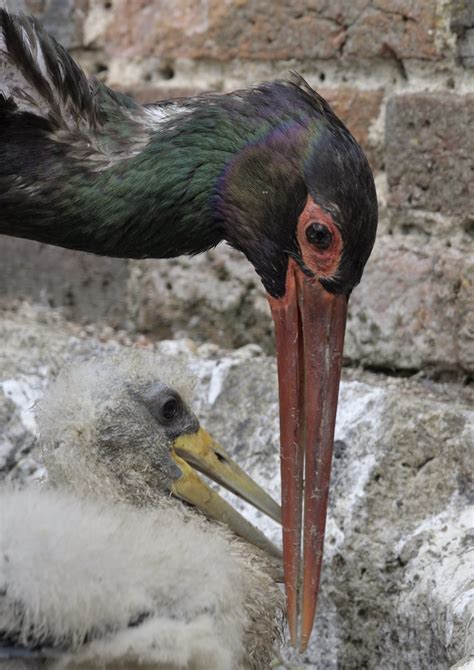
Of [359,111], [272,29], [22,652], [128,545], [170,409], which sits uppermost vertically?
[272,29]

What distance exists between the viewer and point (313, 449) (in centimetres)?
179

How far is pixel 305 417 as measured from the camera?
5.91 feet

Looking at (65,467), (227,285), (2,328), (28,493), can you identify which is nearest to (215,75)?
(227,285)

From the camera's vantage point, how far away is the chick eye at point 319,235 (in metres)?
1.71

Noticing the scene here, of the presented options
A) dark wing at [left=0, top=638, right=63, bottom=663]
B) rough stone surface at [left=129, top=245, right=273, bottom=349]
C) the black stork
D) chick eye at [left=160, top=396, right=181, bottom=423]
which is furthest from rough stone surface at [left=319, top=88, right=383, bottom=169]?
dark wing at [left=0, top=638, right=63, bottom=663]

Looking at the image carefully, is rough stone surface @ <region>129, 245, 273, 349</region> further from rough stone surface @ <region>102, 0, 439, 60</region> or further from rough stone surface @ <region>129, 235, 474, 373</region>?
rough stone surface @ <region>102, 0, 439, 60</region>

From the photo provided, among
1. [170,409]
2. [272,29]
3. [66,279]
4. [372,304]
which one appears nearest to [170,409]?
[170,409]

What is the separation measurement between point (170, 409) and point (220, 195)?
32 cm

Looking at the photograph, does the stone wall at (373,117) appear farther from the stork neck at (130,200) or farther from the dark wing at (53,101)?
the stork neck at (130,200)

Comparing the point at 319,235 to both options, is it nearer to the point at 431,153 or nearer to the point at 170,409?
the point at 170,409

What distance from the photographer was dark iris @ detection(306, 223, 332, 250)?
1.71 metres

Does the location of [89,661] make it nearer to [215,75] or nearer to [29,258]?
[215,75]

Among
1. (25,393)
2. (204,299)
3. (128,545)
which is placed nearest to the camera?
(128,545)

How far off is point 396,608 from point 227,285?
836mm
